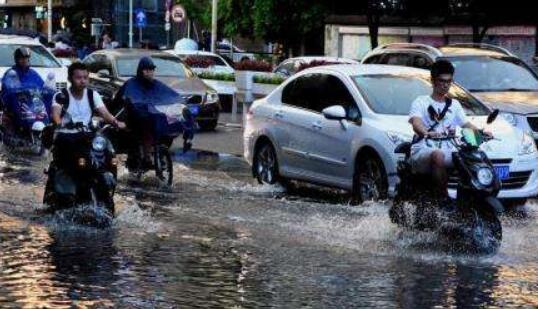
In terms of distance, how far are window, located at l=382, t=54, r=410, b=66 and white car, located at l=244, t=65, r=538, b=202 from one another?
15.0 ft

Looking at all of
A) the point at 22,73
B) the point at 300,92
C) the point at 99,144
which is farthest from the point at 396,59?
the point at 99,144

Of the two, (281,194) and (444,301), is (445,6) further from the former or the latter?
(444,301)

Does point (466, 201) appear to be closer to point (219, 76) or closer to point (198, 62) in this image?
point (219, 76)

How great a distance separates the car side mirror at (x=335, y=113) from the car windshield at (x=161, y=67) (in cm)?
1168

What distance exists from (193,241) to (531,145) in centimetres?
438

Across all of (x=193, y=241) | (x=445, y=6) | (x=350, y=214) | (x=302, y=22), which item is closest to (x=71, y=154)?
(x=193, y=241)

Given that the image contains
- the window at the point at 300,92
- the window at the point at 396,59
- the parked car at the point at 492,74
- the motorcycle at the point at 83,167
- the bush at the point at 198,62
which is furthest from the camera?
the bush at the point at 198,62

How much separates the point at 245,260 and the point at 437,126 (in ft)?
6.85

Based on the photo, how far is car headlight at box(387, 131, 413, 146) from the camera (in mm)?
12328

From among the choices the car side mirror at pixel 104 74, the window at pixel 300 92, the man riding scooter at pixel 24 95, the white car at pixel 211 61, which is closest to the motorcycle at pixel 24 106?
the man riding scooter at pixel 24 95

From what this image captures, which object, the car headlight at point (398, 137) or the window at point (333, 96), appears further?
the window at point (333, 96)

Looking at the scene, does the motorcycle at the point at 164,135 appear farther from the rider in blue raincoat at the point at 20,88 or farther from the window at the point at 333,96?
the rider in blue raincoat at the point at 20,88

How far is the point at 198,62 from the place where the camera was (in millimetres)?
32719

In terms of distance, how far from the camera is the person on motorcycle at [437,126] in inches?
389
